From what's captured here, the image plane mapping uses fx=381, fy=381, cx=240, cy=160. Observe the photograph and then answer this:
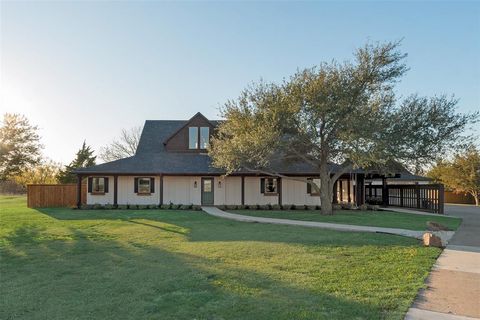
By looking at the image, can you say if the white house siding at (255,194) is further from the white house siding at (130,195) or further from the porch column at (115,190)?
the porch column at (115,190)

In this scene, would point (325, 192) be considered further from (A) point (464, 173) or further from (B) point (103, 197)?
(A) point (464, 173)

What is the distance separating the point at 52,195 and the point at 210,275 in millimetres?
23205

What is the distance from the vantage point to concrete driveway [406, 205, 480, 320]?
5000 millimetres

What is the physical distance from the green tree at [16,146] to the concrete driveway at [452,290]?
75.5 ft

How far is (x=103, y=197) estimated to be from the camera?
2527cm

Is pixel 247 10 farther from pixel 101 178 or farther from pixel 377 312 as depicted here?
pixel 101 178

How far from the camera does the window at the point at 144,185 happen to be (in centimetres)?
2553

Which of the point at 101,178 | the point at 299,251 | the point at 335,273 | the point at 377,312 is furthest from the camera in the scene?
the point at 101,178

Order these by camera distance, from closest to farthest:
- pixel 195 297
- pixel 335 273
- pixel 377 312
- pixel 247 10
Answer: pixel 377 312
pixel 195 297
pixel 335 273
pixel 247 10

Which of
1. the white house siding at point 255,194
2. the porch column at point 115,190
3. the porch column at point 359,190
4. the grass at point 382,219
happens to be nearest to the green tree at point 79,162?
the porch column at point 115,190

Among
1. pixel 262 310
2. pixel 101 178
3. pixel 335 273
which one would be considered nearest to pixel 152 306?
pixel 262 310

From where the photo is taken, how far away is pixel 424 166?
2059 cm

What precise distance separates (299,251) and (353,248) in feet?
5.02

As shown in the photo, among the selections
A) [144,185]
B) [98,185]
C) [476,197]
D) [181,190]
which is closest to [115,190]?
[98,185]
